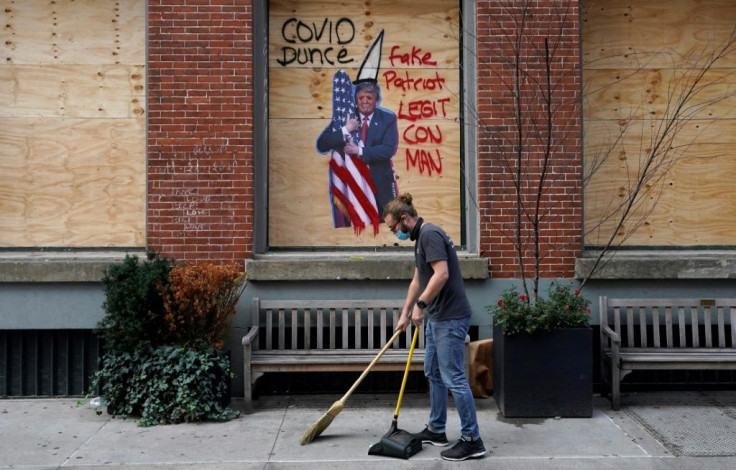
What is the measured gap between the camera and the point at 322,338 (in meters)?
8.02

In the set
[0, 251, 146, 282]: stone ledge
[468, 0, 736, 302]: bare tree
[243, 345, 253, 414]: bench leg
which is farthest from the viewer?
[468, 0, 736, 302]: bare tree

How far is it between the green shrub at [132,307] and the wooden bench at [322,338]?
884 mm

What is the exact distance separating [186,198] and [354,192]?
180cm

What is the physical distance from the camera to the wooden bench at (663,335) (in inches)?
290

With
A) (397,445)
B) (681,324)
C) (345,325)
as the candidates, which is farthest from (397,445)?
(681,324)

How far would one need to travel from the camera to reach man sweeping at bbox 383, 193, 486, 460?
5.95m

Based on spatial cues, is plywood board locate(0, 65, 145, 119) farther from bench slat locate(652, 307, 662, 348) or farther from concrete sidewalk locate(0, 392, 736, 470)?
bench slat locate(652, 307, 662, 348)

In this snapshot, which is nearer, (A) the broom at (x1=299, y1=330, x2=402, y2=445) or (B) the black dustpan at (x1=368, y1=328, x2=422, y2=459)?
(B) the black dustpan at (x1=368, y1=328, x2=422, y2=459)

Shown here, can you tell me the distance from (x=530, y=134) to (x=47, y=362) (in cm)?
558

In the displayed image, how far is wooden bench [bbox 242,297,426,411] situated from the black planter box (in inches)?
34.2

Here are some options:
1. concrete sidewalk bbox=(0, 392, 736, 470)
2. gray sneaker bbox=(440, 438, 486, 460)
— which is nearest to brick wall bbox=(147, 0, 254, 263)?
concrete sidewalk bbox=(0, 392, 736, 470)

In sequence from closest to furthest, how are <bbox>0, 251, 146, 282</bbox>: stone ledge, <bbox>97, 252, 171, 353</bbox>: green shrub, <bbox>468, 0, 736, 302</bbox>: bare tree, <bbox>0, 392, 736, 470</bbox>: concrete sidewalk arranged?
<bbox>0, 392, 736, 470</bbox>: concrete sidewalk → <bbox>97, 252, 171, 353</bbox>: green shrub → <bbox>0, 251, 146, 282</bbox>: stone ledge → <bbox>468, 0, 736, 302</bbox>: bare tree

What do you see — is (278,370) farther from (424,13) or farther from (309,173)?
(424,13)

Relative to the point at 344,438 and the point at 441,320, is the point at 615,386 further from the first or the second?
the point at 344,438
